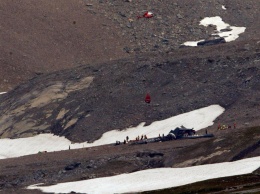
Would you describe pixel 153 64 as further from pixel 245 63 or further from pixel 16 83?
pixel 16 83

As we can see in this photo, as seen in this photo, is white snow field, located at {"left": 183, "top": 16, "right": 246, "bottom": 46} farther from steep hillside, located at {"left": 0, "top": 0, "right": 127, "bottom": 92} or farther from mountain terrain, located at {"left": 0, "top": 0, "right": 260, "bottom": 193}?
steep hillside, located at {"left": 0, "top": 0, "right": 127, "bottom": 92}

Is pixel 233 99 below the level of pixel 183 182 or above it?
above

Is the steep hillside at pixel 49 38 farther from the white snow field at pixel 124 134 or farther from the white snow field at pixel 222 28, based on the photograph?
the white snow field at pixel 124 134

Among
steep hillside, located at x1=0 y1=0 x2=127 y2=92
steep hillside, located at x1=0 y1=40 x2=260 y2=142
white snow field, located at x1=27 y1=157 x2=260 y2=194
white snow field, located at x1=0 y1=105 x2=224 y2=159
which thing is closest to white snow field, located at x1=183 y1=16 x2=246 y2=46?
steep hillside, located at x1=0 y1=0 x2=127 y2=92

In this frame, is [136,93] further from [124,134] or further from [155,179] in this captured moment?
[155,179]

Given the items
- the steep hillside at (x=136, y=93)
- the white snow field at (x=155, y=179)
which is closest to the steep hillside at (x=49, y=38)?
the steep hillside at (x=136, y=93)

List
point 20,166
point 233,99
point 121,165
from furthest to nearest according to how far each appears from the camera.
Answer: point 233,99 < point 20,166 < point 121,165

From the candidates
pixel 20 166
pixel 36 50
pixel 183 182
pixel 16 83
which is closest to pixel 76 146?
pixel 20 166
